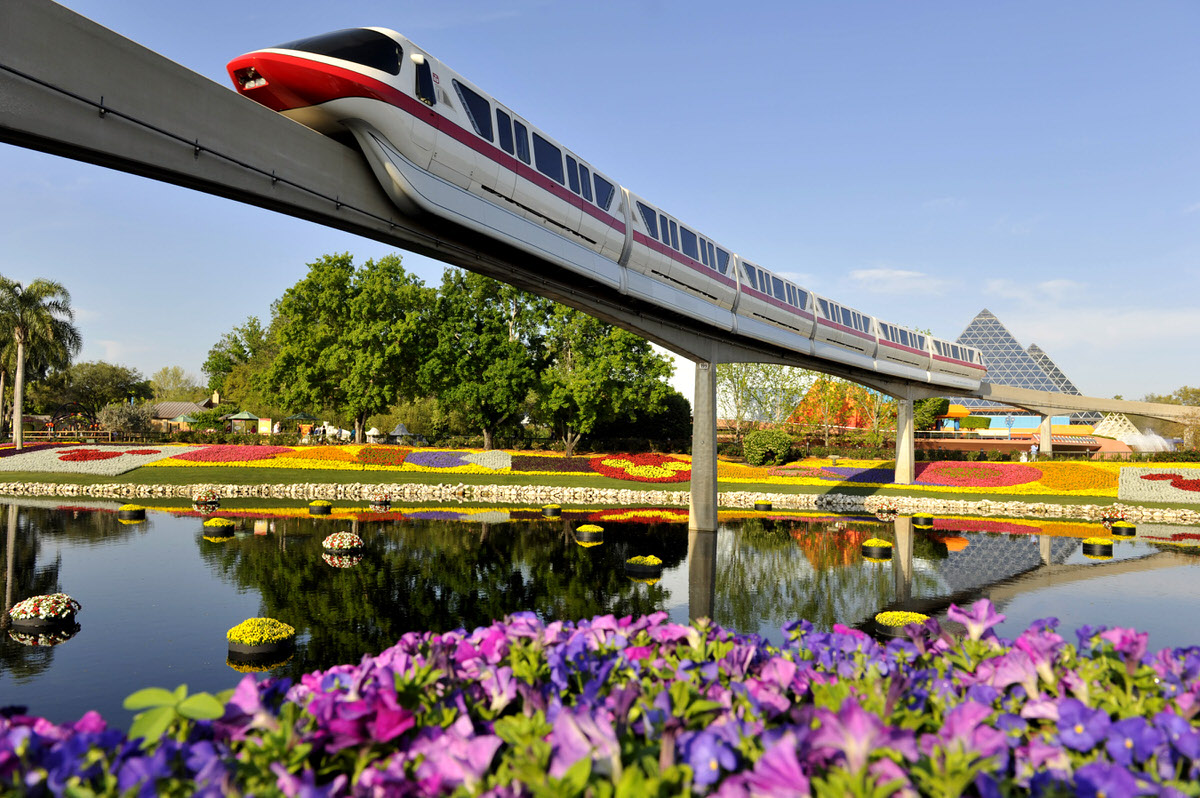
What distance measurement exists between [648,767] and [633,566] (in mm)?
20127

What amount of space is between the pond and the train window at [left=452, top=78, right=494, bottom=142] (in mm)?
11532

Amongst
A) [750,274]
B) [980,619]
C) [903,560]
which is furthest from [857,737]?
[750,274]

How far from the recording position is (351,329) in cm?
5553

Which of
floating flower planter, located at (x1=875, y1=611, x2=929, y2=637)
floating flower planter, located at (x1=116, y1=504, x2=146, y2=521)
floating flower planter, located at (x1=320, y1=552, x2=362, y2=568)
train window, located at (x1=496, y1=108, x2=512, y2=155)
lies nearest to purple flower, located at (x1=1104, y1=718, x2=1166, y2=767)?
floating flower planter, located at (x1=875, y1=611, x2=929, y2=637)

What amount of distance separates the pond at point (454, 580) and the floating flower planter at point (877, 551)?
20.6 inches

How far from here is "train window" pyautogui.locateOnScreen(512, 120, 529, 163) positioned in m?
17.6

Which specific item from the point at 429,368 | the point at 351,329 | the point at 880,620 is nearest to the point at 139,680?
the point at 880,620

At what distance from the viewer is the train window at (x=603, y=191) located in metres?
21.9

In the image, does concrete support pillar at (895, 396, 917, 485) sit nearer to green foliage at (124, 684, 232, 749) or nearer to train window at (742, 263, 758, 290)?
train window at (742, 263, 758, 290)

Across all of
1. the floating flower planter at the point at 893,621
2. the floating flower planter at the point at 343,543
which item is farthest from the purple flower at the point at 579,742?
the floating flower planter at the point at 343,543

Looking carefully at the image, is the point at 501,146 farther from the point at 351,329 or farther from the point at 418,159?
the point at 351,329

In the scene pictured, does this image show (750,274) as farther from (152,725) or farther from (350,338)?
(350,338)

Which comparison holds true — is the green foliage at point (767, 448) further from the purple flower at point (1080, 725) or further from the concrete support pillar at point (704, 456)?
the purple flower at point (1080, 725)

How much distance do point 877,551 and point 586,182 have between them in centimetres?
1759
